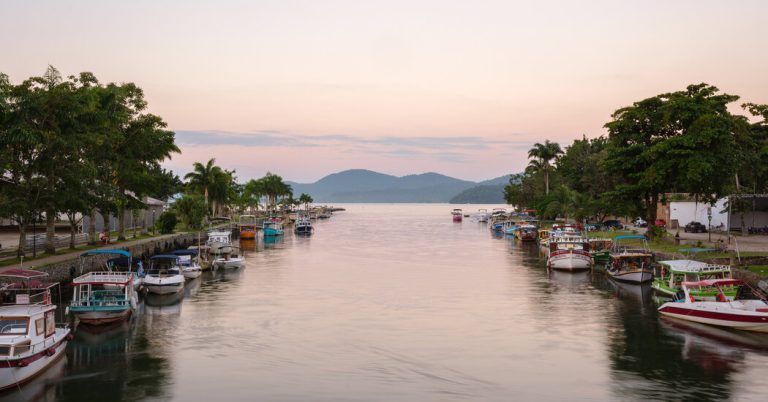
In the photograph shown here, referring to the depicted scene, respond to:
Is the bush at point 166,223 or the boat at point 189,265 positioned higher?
the bush at point 166,223

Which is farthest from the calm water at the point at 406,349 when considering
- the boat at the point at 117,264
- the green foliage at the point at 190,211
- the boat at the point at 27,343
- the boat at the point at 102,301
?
the green foliage at the point at 190,211

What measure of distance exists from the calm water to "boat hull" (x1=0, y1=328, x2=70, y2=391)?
684 mm

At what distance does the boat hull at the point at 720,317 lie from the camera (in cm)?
3781

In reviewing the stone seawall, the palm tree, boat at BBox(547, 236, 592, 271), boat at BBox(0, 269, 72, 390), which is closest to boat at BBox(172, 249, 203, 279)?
the stone seawall

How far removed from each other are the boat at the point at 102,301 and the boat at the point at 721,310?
120ft

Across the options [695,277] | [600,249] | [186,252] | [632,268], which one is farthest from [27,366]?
[600,249]

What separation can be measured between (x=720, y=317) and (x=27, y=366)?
37.8 meters

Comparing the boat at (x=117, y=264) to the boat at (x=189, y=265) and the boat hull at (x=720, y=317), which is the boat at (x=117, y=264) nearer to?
the boat at (x=189, y=265)

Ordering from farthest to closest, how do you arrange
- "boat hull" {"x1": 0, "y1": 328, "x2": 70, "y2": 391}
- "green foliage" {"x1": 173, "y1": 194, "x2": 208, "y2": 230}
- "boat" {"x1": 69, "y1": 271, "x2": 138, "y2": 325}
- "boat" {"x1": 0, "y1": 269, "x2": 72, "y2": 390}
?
1. "green foliage" {"x1": 173, "y1": 194, "x2": 208, "y2": 230}
2. "boat" {"x1": 69, "y1": 271, "x2": 138, "y2": 325}
3. "boat" {"x1": 0, "y1": 269, "x2": 72, "y2": 390}
4. "boat hull" {"x1": 0, "y1": 328, "x2": 70, "y2": 391}

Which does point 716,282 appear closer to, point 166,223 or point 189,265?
point 189,265

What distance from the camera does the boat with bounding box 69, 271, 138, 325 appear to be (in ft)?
135

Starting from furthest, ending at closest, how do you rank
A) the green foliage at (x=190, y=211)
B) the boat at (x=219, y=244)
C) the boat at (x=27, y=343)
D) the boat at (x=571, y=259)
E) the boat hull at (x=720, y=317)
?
the green foliage at (x=190, y=211), the boat at (x=219, y=244), the boat at (x=571, y=259), the boat hull at (x=720, y=317), the boat at (x=27, y=343)

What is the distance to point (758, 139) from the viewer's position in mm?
90438

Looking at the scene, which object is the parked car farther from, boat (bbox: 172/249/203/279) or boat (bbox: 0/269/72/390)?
boat (bbox: 0/269/72/390)
